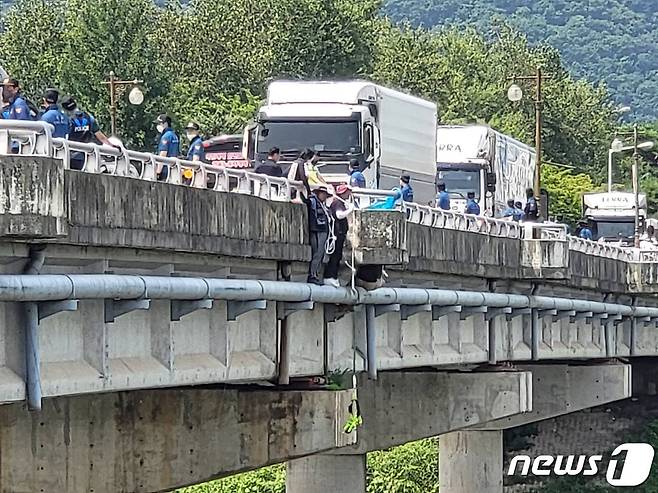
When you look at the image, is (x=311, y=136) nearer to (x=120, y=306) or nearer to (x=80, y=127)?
(x=80, y=127)

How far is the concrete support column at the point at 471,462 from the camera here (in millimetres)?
37675

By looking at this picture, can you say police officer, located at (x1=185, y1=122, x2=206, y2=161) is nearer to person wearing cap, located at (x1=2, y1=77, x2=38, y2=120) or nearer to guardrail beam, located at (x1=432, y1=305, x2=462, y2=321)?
guardrail beam, located at (x1=432, y1=305, x2=462, y2=321)

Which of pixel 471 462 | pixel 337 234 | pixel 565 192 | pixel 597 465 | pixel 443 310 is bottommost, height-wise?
pixel 597 465

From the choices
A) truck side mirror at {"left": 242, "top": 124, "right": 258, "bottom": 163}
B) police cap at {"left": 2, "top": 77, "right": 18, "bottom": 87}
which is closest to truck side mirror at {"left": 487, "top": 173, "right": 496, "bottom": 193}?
truck side mirror at {"left": 242, "top": 124, "right": 258, "bottom": 163}

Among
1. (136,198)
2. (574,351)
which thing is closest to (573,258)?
(574,351)

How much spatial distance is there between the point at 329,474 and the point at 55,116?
507 inches

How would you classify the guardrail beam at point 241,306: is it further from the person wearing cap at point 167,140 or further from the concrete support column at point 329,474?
the concrete support column at point 329,474

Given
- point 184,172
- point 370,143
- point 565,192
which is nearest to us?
point 184,172

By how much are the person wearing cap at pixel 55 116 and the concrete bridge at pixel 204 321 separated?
0.64 metres

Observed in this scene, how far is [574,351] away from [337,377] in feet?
50.9

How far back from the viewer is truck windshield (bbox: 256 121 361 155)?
30.0 metres

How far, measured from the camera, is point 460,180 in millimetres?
43906

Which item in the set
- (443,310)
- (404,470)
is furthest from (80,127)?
(404,470)

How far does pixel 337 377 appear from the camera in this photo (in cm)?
1838
